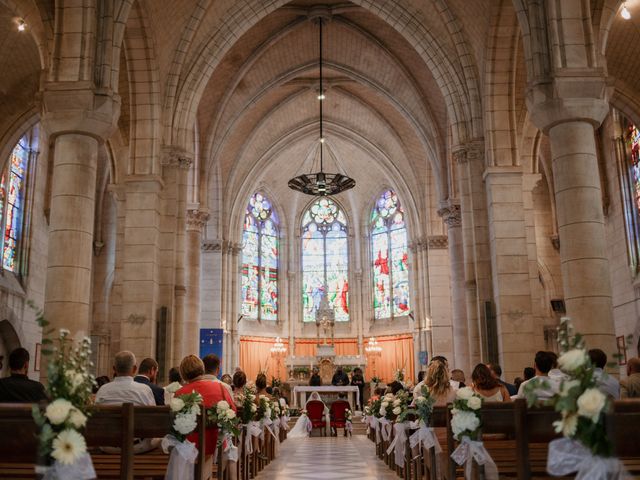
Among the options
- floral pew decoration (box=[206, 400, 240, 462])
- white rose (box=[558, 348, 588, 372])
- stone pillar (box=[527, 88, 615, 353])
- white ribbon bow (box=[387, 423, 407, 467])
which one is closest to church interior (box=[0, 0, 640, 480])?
stone pillar (box=[527, 88, 615, 353])

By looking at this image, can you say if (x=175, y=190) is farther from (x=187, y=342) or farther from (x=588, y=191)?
(x=588, y=191)

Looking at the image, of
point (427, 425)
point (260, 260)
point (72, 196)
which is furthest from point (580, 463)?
point (260, 260)

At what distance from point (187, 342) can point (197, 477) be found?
13.6 metres

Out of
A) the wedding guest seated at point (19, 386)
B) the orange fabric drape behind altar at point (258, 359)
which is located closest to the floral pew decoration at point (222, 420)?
the wedding guest seated at point (19, 386)

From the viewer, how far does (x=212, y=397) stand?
6617 millimetres

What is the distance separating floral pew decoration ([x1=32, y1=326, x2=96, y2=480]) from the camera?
3641mm

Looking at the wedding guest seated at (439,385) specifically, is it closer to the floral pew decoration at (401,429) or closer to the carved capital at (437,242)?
the floral pew decoration at (401,429)

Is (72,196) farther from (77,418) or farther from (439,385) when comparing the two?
(77,418)

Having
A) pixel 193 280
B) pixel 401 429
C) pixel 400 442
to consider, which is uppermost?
pixel 193 280

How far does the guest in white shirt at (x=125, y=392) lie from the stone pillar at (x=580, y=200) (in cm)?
577

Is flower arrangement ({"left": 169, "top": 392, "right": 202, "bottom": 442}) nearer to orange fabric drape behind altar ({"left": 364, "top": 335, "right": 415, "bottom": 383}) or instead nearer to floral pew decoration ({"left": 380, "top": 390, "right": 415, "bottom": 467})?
floral pew decoration ({"left": 380, "top": 390, "right": 415, "bottom": 467})

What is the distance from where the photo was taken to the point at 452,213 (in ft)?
67.8

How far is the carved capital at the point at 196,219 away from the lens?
21.5 m

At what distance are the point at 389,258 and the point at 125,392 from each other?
27.0 m
